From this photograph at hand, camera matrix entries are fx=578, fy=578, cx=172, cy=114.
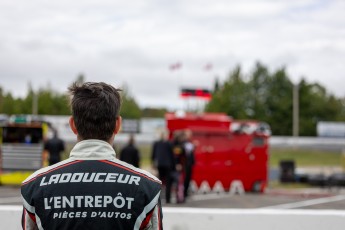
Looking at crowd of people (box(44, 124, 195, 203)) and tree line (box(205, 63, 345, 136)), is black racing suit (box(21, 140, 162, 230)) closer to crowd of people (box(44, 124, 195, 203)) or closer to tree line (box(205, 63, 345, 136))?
crowd of people (box(44, 124, 195, 203))

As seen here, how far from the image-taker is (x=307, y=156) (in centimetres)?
5112

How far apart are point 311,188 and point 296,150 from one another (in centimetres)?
3231

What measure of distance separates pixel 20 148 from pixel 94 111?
16058 mm

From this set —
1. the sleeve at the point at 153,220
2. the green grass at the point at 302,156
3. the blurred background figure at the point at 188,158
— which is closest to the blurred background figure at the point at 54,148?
the blurred background figure at the point at 188,158

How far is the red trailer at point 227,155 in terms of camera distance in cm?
1788

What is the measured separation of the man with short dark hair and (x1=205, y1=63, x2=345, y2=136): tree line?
217 ft

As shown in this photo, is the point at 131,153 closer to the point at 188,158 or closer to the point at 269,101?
the point at 188,158

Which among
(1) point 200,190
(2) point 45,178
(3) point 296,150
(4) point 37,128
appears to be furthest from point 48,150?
(3) point 296,150

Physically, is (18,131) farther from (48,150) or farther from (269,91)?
(269,91)

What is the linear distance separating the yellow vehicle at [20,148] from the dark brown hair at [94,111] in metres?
15.8

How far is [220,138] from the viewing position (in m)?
18.5

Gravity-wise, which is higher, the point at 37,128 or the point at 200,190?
the point at 37,128

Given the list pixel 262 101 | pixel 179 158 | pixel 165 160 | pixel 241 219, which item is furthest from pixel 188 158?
pixel 262 101

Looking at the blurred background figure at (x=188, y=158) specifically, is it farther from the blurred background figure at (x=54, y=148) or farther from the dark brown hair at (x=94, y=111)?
the dark brown hair at (x=94, y=111)
